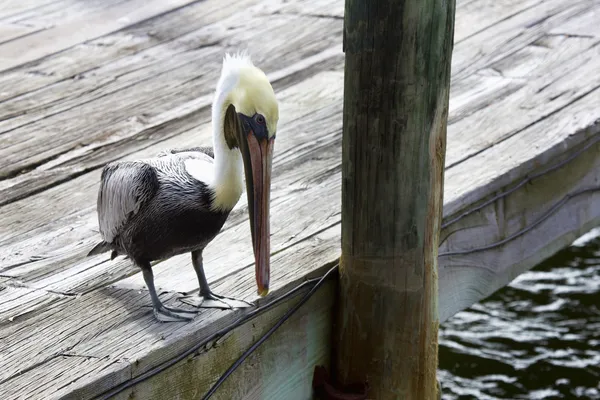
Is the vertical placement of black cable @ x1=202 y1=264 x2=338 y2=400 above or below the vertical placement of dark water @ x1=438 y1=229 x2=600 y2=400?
above

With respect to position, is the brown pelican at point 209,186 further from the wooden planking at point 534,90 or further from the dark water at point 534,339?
the dark water at point 534,339

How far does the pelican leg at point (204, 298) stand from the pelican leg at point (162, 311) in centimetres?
6

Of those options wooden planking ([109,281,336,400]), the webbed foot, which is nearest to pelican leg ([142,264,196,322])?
the webbed foot

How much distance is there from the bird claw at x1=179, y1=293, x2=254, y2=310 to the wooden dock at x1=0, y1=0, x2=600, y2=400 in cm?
3

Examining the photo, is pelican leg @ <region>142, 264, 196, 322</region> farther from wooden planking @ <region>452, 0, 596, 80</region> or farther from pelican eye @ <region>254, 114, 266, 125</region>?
wooden planking @ <region>452, 0, 596, 80</region>

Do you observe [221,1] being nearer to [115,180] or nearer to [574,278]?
[574,278]

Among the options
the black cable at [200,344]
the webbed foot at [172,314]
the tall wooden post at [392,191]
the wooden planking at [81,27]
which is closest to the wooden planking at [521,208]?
the tall wooden post at [392,191]

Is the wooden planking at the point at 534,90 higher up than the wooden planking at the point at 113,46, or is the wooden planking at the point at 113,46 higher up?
the wooden planking at the point at 113,46

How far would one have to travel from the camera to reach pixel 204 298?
8.21 feet

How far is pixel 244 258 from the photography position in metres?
2.85

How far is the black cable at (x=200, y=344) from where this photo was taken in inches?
85.9

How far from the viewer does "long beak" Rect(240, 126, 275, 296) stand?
7.47ft

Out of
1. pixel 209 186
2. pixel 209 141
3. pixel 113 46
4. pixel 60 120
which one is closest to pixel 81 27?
pixel 113 46

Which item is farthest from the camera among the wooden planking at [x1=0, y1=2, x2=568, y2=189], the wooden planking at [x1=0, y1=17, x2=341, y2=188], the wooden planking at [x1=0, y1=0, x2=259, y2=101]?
the wooden planking at [x1=0, y1=0, x2=259, y2=101]
